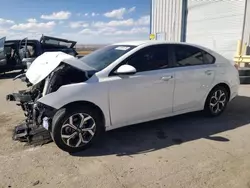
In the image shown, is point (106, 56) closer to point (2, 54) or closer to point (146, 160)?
point (146, 160)

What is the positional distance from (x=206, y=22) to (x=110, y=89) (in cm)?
1121

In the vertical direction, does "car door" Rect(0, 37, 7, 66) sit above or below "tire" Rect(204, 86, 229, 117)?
above

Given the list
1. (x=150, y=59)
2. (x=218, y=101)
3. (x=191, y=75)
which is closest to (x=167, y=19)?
(x=218, y=101)

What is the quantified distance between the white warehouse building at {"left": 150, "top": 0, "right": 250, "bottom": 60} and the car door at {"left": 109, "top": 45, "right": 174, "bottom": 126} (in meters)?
8.39

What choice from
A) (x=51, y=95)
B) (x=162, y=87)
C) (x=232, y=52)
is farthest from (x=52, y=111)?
(x=232, y=52)

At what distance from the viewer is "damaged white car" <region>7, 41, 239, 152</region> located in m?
3.56

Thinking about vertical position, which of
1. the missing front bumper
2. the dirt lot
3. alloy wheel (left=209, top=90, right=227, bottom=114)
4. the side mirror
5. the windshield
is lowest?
the dirt lot

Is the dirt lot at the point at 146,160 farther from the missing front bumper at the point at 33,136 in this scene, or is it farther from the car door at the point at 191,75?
the car door at the point at 191,75

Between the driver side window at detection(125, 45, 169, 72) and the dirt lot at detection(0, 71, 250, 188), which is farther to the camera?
the driver side window at detection(125, 45, 169, 72)

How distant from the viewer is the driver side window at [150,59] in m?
4.07

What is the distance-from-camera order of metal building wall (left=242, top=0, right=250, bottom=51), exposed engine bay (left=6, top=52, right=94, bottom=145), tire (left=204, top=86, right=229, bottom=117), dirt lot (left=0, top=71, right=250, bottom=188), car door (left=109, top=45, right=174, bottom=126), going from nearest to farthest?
dirt lot (left=0, top=71, right=250, bottom=188) → exposed engine bay (left=6, top=52, right=94, bottom=145) → car door (left=109, top=45, right=174, bottom=126) → tire (left=204, top=86, right=229, bottom=117) → metal building wall (left=242, top=0, right=250, bottom=51)

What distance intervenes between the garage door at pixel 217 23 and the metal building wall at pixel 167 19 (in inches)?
27.2

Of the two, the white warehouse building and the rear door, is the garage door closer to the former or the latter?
the white warehouse building


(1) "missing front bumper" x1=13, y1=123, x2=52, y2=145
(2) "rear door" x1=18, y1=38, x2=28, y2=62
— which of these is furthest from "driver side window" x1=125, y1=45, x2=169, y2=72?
(2) "rear door" x1=18, y1=38, x2=28, y2=62
